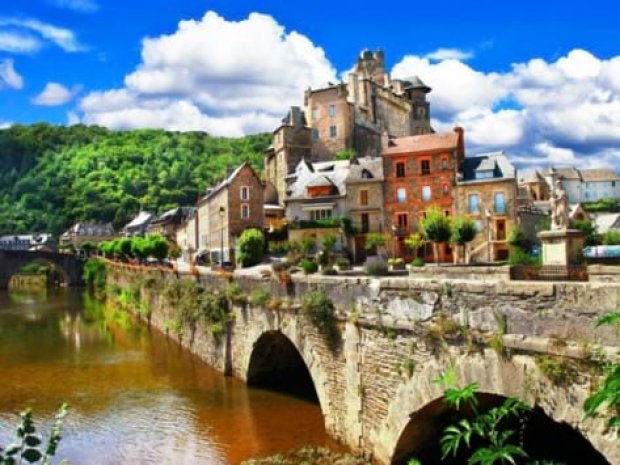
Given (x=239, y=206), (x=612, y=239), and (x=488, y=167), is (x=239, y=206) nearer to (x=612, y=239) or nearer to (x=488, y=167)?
(x=488, y=167)

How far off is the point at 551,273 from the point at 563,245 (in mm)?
3326

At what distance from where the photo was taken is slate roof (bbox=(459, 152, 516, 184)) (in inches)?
1644

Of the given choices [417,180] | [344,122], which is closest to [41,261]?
[344,122]

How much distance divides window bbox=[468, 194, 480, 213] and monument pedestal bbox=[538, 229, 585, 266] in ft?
96.4

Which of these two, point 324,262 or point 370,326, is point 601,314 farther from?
point 324,262

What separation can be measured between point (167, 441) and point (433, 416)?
767cm

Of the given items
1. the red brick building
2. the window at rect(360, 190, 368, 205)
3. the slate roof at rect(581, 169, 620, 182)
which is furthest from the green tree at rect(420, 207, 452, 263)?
the slate roof at rect(581, 169, 620, 182)

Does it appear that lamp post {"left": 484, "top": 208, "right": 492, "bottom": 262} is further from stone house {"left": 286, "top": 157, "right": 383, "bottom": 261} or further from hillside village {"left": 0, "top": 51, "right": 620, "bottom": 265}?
stone house {"left": 286, "top": 157, "right": 383, "bottom": 261}

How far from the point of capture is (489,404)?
34.7ft

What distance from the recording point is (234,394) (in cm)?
1953

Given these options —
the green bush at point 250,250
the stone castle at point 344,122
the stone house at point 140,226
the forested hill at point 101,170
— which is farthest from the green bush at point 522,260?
the forested hill at point 101,170

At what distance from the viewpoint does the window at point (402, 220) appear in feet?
149

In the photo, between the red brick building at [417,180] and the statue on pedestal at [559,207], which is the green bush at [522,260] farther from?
the red brick building at [417,180]

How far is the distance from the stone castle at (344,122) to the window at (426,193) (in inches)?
762
